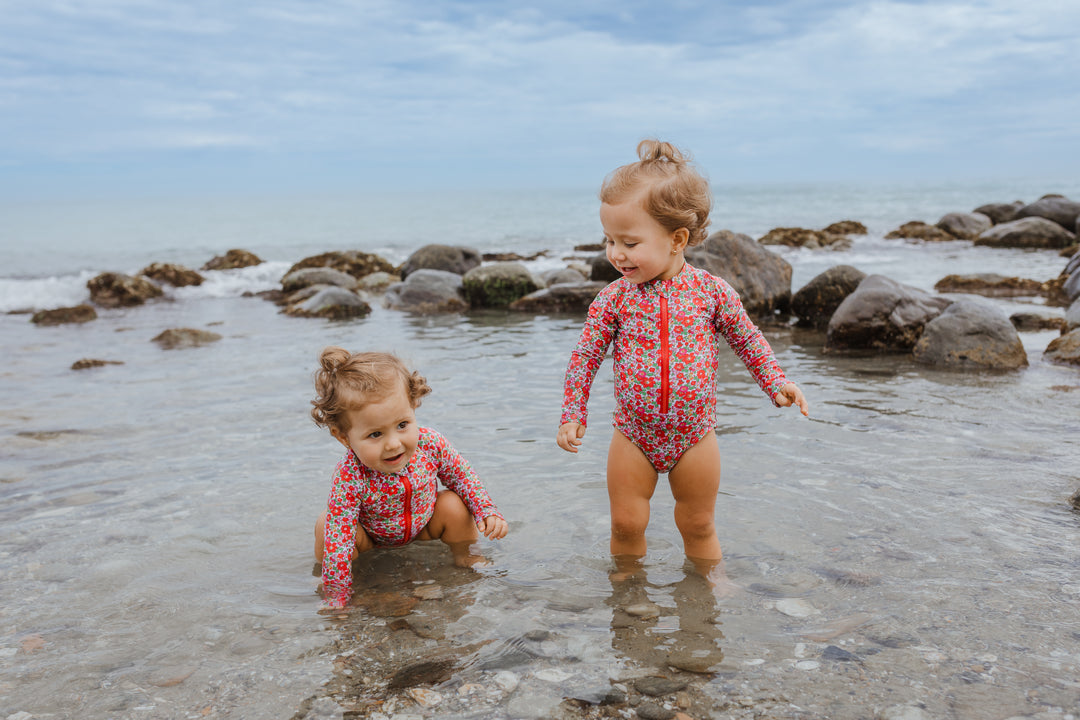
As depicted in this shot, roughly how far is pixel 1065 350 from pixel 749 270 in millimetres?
4684

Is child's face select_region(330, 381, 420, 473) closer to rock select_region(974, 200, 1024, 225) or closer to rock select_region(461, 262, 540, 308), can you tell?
rock select_region(461, 262, 540, 308)

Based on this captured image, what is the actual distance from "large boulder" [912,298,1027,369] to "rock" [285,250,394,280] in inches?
630

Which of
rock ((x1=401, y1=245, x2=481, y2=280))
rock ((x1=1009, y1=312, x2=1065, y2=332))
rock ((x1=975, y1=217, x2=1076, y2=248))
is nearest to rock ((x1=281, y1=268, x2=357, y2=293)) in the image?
rock ((x1=401, y1=245, x2=481, y2=280))

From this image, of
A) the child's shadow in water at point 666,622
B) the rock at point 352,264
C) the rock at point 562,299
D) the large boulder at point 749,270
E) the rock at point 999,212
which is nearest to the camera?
the child's shadow in water at point 666,622

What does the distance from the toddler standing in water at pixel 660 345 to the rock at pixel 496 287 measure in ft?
37.4

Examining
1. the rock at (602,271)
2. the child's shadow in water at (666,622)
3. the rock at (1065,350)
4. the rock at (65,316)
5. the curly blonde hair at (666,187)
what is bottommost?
the child's shadow in water at (666,622)

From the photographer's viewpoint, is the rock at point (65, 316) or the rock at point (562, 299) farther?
the rock at point (65, 316)

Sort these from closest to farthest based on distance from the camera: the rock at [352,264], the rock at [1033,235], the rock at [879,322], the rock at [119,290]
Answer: the rock at [879,322] < the rock at [119,290] < the rock at [352,264] < the rock at [1033,235]

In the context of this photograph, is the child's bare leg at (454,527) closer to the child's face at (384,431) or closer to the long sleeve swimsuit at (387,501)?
the long sleeve swimsuit at (387,501)

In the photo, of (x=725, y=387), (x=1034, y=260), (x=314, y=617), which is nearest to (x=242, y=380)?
(x=725, y=387)

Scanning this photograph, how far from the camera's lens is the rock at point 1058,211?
2692 centimetres

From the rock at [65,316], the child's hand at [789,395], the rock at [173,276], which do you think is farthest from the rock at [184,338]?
the child's hand at [789,395]

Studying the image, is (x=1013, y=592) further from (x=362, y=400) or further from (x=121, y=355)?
(x=121, y=355)

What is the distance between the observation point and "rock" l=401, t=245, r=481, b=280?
61.5ft
